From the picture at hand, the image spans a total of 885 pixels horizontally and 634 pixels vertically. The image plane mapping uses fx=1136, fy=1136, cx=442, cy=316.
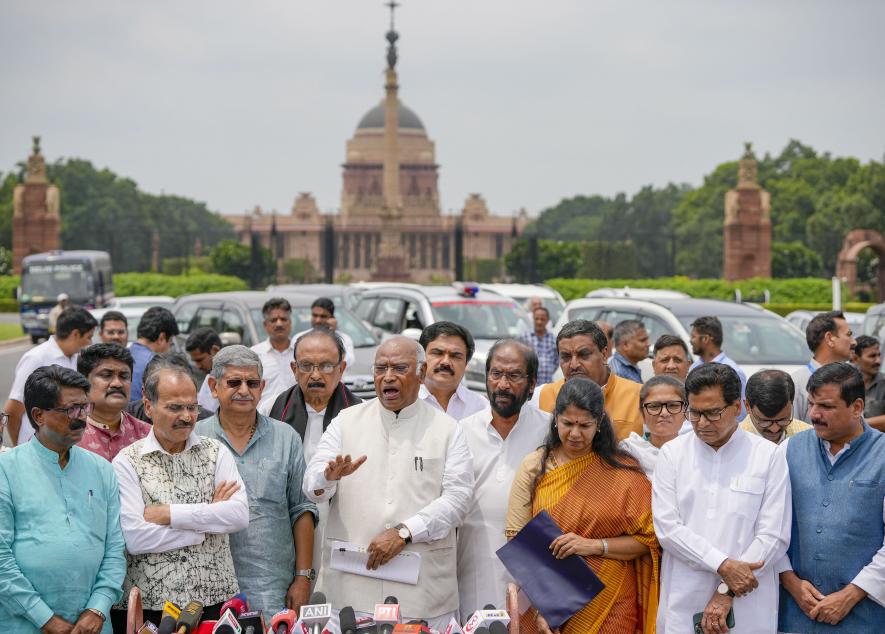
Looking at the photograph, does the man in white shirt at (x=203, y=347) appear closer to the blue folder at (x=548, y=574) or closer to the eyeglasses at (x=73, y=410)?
the eyeglasses at (x=73, y=410)

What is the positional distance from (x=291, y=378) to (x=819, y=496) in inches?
185

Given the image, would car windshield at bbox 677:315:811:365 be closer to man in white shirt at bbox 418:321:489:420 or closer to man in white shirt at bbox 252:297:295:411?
man in white shirt at bbox 252:297:295:411

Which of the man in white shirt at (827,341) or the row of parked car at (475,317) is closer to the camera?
the man in white shirt at (827,341)

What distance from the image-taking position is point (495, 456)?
5.08m

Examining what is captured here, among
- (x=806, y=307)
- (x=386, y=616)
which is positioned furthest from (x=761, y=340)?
(x=806, y=307)

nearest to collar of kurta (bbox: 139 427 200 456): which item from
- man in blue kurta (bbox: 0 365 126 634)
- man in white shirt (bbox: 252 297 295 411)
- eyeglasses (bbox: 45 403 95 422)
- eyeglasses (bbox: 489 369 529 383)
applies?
man in blue kurta (bbox: 0 365 126 634)

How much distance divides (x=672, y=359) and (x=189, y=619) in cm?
390

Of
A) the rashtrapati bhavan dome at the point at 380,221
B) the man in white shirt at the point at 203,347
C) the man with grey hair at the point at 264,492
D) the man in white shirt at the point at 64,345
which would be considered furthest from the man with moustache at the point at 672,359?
the rashtrapati bhavan dome at the point at 380,221

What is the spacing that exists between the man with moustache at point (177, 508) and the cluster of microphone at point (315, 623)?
0.69 feet

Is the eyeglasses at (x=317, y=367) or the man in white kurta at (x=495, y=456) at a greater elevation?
the eyeglasses at (x=317, y=367)

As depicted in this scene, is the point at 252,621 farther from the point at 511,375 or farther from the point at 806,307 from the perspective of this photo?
the point at 806,307

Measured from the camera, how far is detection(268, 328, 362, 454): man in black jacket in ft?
18.5

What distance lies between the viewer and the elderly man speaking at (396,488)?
461 centimetres

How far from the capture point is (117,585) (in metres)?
4.39
